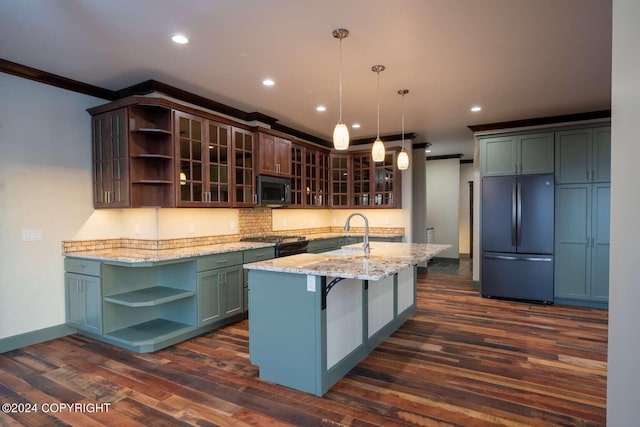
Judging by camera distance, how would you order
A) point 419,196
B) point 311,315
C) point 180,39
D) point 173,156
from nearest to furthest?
point 311,315 → point 180,39 → point 173,156 → point 419,196

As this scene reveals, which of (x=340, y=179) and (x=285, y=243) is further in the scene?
(x=340, y=179)

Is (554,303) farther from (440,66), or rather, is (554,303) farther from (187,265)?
(187,265)

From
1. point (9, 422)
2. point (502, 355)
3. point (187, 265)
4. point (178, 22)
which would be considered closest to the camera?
point (9, 422)

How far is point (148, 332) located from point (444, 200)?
741 centimetres

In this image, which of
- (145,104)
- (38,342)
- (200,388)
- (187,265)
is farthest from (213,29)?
(38,342)

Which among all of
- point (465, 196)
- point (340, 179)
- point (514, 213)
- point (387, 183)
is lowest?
point (514, 213)

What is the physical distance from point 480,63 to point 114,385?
4143 mm

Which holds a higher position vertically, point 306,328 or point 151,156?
point 151,156

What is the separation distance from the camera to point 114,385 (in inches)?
106

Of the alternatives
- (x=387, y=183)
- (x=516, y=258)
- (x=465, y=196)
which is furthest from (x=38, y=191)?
(x=465, y=196)

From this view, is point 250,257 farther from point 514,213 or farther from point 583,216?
point 583,216

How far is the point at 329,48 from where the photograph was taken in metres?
2.99

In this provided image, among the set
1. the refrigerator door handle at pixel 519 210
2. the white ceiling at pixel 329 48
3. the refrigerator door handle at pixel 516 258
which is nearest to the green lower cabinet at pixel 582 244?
the refrigerator door handle at pixel 516 258

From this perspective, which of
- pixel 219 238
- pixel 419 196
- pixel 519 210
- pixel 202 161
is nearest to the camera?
pixel 202 161
